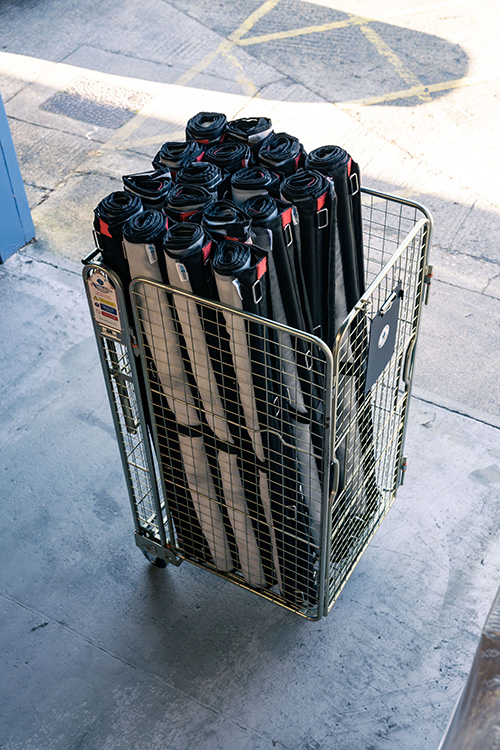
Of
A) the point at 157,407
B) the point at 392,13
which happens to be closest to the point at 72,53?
the point at 392,13

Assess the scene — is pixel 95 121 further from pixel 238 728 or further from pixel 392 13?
pixel 238 728

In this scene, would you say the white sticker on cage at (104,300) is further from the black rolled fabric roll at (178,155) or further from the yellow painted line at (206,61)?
the yellow painted line at (206,61)

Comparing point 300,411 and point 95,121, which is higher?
point 300,411

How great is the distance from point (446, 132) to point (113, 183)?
253 cm

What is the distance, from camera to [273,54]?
674cm

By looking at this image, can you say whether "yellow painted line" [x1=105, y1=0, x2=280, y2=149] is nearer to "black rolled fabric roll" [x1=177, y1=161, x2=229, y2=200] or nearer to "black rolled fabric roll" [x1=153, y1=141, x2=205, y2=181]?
"black rolled fabric roll" [x1=153, y1=141, x2=205, y2=181]

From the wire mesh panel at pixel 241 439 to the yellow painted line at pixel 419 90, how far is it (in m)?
4.17

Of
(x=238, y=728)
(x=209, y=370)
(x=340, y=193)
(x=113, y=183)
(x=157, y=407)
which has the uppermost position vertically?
(x=340, y=193)

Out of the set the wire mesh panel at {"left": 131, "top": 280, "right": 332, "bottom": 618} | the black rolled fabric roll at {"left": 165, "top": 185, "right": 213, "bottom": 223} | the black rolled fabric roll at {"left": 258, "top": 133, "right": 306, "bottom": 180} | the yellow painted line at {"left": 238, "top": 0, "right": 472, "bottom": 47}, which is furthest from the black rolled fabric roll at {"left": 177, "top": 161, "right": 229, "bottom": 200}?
the yellow painted line at {"left": 238, "top": 0, "right": 472, "bottom": 47}

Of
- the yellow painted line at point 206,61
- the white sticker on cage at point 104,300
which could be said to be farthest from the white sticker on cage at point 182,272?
the yellow painted line at point 206,61

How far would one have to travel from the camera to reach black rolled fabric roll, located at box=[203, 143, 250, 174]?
2.53 metres

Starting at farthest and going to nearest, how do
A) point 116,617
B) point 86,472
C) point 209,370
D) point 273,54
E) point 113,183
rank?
1. point 273,54
2. point 113,183
3. point 86,472
4. point 116,617
5. point 209,370

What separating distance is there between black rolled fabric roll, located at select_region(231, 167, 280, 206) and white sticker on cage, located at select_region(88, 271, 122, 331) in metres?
0.49

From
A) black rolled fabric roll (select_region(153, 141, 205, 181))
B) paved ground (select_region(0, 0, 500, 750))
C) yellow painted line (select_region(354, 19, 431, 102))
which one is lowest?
paved ground (select_region(0, 0, 500, 750))
